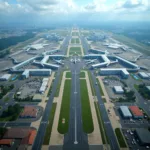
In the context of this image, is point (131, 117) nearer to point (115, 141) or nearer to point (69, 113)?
point (115, 141)

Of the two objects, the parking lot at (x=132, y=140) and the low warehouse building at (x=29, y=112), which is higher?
A: the low warehouse building at (x=29, y=112)

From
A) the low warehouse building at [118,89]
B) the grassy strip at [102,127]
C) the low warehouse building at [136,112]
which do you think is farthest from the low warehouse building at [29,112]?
the low warehouse building at [118,89]

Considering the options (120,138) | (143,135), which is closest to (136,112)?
(143,135)

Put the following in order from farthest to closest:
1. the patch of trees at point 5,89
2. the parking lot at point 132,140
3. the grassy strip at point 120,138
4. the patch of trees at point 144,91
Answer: the patch of trees at point 5,89, the patch of trees at point 144,91, the grassy strip at point 120,138, the parking lot at point 132,140

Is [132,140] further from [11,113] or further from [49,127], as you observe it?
[11,113]

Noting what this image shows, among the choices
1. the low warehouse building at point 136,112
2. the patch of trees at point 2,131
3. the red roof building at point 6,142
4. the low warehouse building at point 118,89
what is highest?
the low warehouse building at point 118,89

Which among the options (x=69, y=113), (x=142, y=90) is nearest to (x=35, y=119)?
(x=69, y=113)

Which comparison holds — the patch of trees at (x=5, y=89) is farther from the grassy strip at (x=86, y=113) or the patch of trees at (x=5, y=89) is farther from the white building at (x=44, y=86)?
the grassy strip at (x=86, y=113)
